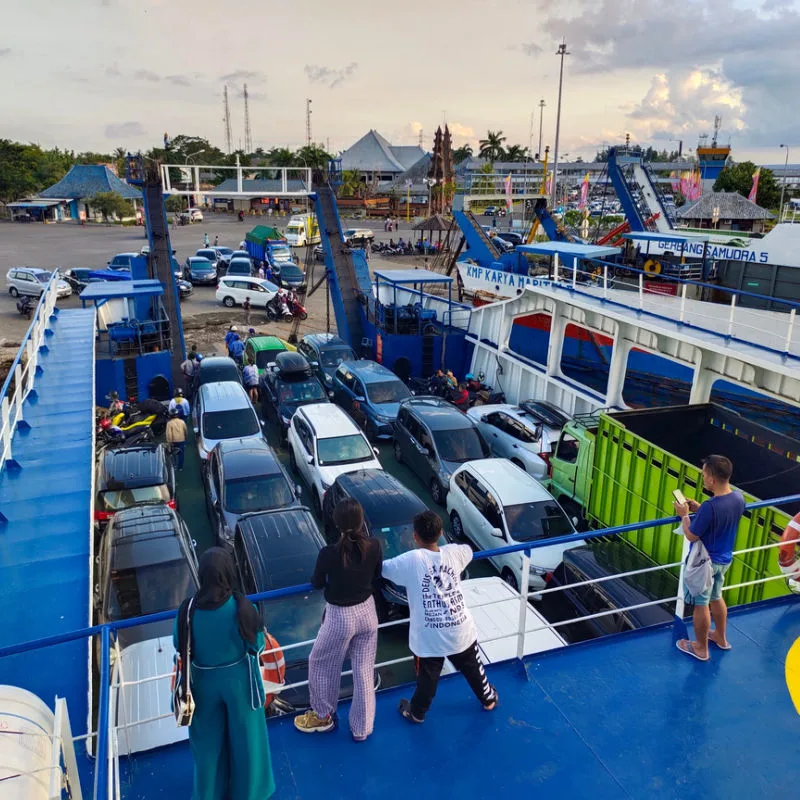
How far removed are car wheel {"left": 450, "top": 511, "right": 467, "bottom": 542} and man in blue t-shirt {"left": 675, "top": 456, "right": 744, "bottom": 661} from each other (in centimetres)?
621

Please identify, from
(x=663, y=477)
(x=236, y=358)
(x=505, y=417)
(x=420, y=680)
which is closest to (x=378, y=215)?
(x=236, y=358)

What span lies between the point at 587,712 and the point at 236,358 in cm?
1681

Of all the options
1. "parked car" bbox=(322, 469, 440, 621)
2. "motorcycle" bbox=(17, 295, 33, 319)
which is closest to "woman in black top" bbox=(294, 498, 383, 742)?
"parked car" bbox=(322, 469, 440, 621)

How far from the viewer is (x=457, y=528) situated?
11219 millimetres

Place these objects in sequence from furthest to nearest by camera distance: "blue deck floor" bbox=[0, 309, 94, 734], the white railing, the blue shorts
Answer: the white railing, "blue deck floor" bbox=[0, 309, 94, 734], the blue shorts

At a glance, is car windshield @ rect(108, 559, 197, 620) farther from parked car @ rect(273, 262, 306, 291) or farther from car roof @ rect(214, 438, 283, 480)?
parked car @ rect(273, 262, 306, 291)

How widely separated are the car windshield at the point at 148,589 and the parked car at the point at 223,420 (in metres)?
4.77

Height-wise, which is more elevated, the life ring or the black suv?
the life ring

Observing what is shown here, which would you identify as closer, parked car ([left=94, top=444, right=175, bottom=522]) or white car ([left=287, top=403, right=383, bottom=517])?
parked car ([left=94, top=444, right=175, bottom=522])

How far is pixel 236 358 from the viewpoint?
19641 mm

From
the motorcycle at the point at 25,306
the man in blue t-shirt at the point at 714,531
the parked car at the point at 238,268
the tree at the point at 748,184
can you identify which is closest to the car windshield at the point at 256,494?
the man in blue t-shirt at the point at 714,531

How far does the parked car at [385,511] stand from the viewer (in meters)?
8.69

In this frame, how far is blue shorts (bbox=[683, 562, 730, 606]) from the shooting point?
4668 millimetres

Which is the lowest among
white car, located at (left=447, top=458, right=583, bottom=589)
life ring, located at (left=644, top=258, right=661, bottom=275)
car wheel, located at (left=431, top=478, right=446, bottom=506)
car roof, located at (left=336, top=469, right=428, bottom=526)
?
car wheel, located at (left=431, top=478, right=446, bottom=506)
